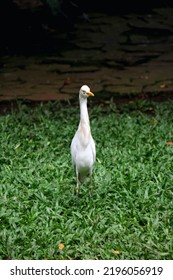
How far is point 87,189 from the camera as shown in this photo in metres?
5.97

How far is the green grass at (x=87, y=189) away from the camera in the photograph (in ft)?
16.3

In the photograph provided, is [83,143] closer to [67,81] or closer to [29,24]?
[67,81]

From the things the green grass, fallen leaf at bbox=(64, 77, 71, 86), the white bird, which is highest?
the white bird

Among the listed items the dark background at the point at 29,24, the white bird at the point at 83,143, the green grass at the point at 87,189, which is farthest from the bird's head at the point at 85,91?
the dark background at the point at 29,24

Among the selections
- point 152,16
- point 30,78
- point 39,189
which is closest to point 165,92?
point 30,78

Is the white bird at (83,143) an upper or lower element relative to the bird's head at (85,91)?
lower

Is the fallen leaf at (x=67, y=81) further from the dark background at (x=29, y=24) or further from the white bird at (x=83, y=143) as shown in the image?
the white bird at (x=83, y=143)

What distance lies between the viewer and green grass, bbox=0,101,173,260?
497 centimetres

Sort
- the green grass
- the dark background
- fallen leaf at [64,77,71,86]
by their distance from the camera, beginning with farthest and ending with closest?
Result: the dark background, fallen leaf at [64,77,71,86], the green grass

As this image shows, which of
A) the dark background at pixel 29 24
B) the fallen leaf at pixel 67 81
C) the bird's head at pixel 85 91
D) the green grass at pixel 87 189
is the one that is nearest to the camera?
the green grass at pixel 87 189

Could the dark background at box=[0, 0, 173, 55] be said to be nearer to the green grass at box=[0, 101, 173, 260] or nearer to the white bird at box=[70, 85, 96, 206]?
the green grass at box=[0, 101, 173, 260]

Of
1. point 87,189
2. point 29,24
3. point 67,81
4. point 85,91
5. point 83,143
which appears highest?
point 85,91

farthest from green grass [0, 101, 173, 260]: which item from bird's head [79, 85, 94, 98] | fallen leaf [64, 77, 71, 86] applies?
fallen leaf [64, 77, 71, 86]

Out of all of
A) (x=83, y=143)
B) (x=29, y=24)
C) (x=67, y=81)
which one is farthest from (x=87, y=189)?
(x=29, y=24)
